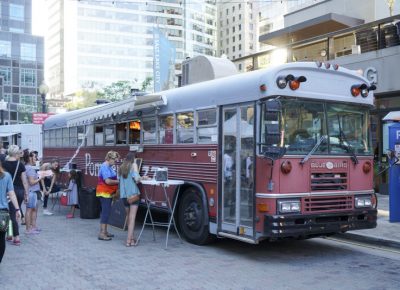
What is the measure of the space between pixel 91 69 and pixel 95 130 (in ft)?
358

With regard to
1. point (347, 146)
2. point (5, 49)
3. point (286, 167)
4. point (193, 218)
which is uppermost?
point (5, 49)

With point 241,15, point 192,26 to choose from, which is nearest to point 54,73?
point 192,26

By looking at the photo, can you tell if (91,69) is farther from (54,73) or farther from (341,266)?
(341,266)

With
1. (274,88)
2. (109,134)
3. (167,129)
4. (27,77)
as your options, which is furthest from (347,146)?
(27,77)

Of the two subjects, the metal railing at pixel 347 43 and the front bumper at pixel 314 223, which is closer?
the front bumper at pixel 314 223

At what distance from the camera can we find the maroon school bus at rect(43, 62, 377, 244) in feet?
23.6

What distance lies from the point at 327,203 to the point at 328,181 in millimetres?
335

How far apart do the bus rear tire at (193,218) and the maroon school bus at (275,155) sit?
18 mm

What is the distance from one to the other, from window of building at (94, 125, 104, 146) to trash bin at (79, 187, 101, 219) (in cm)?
134

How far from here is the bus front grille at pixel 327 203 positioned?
7.34 meters

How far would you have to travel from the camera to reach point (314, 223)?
732cm

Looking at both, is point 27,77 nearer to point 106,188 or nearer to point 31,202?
point 31,202

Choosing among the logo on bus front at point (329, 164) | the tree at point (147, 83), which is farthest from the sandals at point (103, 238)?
the tree at point (147, 83)

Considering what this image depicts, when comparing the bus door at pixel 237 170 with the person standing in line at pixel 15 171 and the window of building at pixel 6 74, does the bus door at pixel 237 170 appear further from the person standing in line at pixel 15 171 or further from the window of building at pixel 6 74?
the window of building at pixel 6 74
